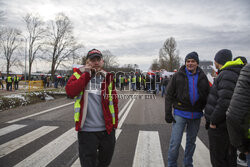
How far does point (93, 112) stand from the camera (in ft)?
7.66

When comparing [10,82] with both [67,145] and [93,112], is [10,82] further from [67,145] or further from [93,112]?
[93,112]

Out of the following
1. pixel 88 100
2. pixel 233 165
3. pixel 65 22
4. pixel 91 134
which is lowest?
pixel 233 165

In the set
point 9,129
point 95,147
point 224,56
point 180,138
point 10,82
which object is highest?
point 224,56

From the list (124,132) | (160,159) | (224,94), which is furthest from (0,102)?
(224,94)

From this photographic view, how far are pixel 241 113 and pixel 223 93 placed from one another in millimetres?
867

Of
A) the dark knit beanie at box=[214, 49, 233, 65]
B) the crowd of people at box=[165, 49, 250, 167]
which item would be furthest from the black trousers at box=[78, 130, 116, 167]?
the dark knit beanie at box=[214, 49, 233, 65]

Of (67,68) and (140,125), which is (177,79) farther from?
(67,68)

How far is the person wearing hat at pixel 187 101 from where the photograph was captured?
2998 millimetres

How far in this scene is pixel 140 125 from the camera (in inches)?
251

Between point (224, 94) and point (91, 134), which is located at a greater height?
point (224, 94)

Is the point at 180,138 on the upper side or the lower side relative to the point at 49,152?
upper

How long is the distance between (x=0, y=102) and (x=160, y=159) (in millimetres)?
9355

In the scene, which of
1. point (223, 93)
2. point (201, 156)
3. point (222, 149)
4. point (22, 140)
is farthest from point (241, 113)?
point (22, 140)

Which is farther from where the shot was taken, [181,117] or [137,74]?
[137,74]
